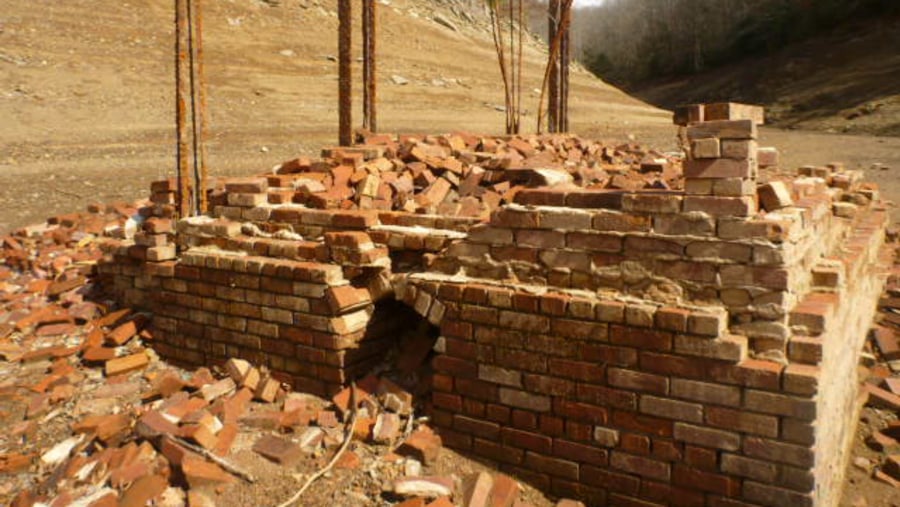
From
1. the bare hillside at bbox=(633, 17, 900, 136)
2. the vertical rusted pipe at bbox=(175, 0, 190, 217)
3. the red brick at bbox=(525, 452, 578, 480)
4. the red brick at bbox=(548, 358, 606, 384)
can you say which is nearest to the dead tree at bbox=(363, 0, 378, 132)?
the vertical rusted pipe at bbox=(175, 0, 190, 217)

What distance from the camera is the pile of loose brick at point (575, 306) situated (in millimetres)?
2688

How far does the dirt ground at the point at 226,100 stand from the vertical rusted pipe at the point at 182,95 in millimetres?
3776

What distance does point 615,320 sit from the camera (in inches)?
115

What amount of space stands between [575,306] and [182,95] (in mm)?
3401

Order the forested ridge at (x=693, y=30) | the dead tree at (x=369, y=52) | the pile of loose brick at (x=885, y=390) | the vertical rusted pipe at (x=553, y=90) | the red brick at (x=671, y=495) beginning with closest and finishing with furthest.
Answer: the red brick at (x=671, y=495)
the pile of loose brick at (x=885, y=390)
the dead tree at (x=369, y=52)
the vertical rusted pipe at (x=553, y=90)
the forested ridge at (x=693, y=30)

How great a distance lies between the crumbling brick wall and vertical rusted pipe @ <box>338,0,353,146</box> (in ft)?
7.66

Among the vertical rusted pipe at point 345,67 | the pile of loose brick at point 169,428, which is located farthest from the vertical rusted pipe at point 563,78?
the pile of loose brick at point 169,428

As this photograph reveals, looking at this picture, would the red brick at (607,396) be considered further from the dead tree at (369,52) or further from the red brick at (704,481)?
the dead tree at (369,52)

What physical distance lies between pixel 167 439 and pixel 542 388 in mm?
1799

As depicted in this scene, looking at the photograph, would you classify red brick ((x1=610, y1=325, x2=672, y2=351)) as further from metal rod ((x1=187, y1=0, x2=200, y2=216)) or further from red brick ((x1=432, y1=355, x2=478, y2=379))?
metal rod ((x1=187, y1=0, x2=200, y2=216))

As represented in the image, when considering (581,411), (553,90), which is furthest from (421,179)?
(553,90)

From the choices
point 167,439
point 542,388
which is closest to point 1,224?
point 167,439

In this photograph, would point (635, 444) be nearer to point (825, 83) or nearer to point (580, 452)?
point (580, 452)

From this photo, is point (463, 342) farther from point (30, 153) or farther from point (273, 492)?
point (30, 153)
